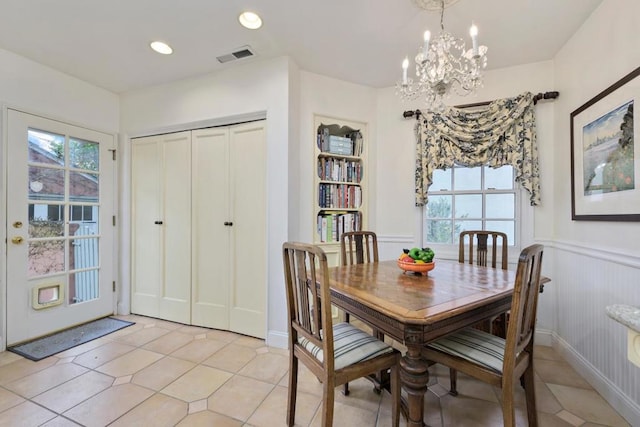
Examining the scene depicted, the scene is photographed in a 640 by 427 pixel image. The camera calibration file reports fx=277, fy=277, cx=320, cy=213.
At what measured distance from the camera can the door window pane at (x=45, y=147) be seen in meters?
2.45

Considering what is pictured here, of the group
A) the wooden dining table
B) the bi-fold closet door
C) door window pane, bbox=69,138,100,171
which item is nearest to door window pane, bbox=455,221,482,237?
the wooden dining table

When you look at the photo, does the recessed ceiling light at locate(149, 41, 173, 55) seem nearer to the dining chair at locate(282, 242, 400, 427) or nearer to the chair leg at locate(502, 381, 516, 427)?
the dining chair at locate(282, 242, 400, 427)

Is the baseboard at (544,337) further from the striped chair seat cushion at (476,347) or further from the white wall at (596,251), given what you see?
the striped chair seat cushion at (476,347)

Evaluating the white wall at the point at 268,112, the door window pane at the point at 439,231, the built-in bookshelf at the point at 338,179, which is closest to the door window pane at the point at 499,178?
the door window pane at the point at 439,231

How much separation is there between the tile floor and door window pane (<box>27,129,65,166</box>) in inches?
64.7

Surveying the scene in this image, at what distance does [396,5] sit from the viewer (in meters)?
1.79

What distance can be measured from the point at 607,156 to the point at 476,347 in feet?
4.89

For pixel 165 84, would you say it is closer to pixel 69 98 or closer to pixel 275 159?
pixel 69 98

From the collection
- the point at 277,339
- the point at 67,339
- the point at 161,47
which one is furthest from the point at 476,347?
the point at 67,339

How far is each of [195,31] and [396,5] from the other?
144cm

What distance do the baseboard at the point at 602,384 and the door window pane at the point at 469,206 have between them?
120cm

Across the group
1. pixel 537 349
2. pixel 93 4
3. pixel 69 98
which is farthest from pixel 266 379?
pixel 69 98

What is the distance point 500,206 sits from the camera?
103 inches

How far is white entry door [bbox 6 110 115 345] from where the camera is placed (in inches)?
92.2
